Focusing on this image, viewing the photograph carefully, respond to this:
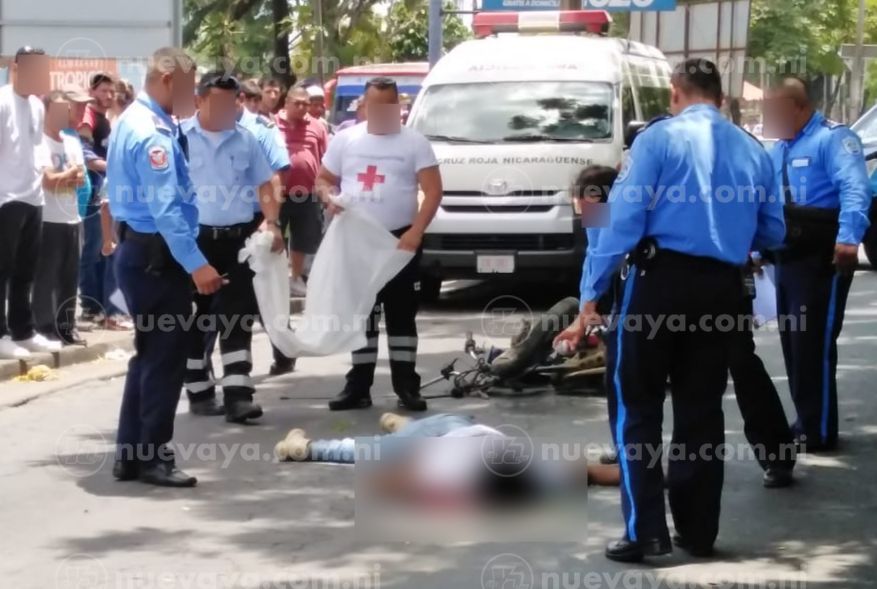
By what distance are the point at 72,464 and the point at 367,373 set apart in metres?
2.19

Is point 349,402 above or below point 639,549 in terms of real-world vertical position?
below

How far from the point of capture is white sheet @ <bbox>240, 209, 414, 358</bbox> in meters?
9.19

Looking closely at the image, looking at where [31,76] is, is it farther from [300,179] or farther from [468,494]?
[468,494]

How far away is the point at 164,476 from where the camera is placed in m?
7.37

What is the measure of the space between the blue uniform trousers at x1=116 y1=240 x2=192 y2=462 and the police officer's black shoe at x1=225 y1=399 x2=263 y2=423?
4.93 feet

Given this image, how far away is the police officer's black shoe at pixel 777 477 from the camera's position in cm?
732

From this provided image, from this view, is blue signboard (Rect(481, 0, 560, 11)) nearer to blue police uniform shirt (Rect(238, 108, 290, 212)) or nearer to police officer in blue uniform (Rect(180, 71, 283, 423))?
blue police uniform shirt (Rect(238, 108, 290, 212))

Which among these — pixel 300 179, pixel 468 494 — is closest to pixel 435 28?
pixel 300 179

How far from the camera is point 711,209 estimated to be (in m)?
5.83

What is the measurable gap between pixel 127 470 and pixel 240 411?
4.96 feet

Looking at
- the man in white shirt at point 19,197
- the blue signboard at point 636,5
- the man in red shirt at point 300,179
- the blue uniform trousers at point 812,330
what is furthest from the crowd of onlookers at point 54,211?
the blue signboard at point 636,5

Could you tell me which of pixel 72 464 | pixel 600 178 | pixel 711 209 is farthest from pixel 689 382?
pixel 72 464

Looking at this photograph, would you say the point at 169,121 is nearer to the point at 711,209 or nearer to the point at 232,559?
the point at 232,559

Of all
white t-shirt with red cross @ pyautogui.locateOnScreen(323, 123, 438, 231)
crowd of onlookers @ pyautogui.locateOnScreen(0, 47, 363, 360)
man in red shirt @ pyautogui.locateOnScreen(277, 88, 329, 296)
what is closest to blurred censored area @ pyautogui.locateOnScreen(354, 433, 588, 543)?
white t-shirt with red cross @ pyautogui.locateOnScreen(323, 123, 438, 231)
